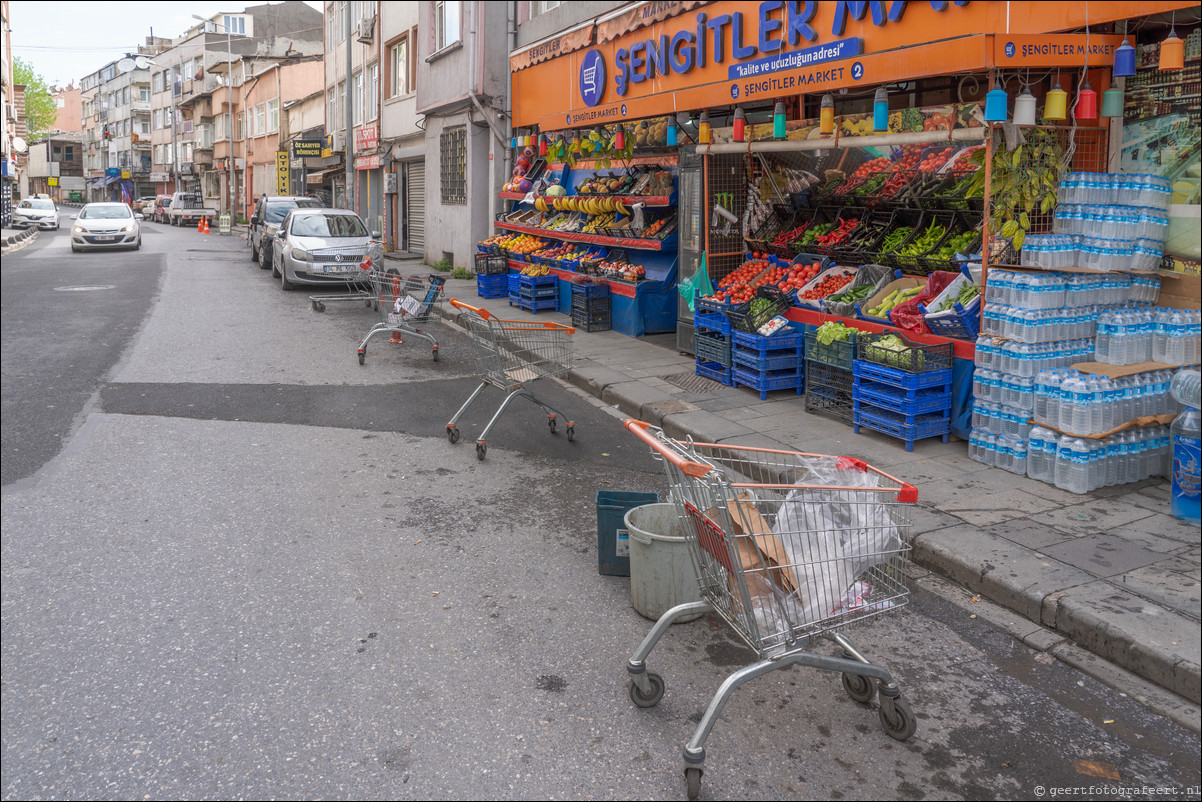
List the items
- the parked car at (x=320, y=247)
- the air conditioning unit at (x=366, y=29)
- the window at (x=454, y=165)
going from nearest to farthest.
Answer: the parked car at (x=320, y=247) → the window at (x=454, y=165) → the air conditioning unit at (x=366, y=29)

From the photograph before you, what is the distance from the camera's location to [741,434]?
7.49 metres

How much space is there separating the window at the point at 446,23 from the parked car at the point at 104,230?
43.9ft

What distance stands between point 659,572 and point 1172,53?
4627 millimetres

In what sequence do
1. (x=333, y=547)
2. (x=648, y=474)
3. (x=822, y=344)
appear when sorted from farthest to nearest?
(x=822, y=344) < (x=648, y=474) < (x=333, y=547)

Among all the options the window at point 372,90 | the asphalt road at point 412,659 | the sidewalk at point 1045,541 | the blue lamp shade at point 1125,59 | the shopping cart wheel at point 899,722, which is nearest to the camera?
the asphalt road at point 412,659

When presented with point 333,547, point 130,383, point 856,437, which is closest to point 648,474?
point 856,437

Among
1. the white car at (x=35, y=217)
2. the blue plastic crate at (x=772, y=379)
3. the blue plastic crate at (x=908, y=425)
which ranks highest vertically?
the white car at (x=35, y=217)

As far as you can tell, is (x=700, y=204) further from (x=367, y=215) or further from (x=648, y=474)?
(x=367, y=215)

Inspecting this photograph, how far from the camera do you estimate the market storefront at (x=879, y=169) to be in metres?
6.22

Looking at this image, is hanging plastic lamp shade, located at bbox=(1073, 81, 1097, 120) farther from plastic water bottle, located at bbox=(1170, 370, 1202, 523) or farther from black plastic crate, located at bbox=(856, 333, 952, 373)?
plastic water bottle, located at bbox=(1170, 370, 1202, 523)

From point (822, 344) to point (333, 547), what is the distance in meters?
4.60

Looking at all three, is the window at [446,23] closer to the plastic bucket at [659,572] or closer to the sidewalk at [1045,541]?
the sidewalk at [1045,541]

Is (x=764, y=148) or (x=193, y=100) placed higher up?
(x=193, y=100)

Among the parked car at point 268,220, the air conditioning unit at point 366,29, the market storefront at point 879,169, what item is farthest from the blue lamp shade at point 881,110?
the air conditioning unit at point 366,29
